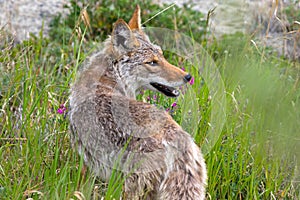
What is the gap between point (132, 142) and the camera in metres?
3.60

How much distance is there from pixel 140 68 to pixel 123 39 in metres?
0.24

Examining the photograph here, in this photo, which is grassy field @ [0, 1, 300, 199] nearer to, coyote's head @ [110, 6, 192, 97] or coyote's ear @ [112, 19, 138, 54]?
coyote's head @ [110, 6, 192, 97]

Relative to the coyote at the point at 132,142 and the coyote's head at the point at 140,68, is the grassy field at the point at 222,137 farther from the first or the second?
the coyote's head at the point at 140,68

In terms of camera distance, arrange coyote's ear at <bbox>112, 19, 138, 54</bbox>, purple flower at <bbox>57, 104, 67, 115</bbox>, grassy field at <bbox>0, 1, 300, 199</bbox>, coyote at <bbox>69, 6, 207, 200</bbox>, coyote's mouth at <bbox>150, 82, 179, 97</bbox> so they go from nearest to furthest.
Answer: coyote at <bbox>69, 6, 207, 200</bbox> → grassy field at <bbox>0, 1, 300, 199</bbox> → coyote's ear at <bbox>112, 19, 138, 54</bbox> → coyote's mouth at <bbox>150, 82, 179, 97</bbox> → purple flower at <bbox>57, 104, 67, 115</bbox>

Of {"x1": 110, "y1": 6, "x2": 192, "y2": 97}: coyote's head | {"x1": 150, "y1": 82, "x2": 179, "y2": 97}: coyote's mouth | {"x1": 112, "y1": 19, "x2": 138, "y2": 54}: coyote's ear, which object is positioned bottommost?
{"x1": 150, "y1": 82, "x2": 179, "y2": 97}: coyote's mouth

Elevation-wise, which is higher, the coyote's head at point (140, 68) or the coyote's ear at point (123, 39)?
the coyote's ear at point (123, 39)

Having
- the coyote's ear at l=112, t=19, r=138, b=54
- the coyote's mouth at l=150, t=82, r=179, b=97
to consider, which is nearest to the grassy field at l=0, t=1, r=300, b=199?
the coyote's mouth at l=150, t=82, r=179, b=97

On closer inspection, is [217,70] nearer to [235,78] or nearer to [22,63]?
[235,78]

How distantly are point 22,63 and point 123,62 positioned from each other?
147 cm

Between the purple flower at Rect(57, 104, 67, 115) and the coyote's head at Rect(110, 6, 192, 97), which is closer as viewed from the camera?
the coyote's head at Rect(110, 6, 192, 97)

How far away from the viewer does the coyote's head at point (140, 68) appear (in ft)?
14.0

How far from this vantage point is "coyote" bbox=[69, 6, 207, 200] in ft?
11.6

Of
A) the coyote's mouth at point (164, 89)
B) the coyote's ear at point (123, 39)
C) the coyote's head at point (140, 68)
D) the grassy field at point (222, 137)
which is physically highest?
the coyote's ear at point (123, 39)

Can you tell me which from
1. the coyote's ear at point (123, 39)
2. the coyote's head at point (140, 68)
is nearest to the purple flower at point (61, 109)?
the coyote's head at point (140, 68)
